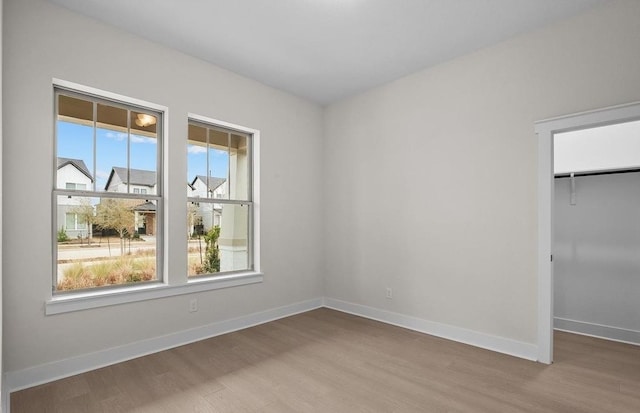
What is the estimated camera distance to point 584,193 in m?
3.67

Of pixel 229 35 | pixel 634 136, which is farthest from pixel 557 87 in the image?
pixel 229 35

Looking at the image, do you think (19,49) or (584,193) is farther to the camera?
(584,193)

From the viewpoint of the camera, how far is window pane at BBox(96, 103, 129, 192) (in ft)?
10.1

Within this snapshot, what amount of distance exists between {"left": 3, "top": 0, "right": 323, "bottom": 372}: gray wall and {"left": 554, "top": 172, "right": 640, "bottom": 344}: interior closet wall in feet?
10.1

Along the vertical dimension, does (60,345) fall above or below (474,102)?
below

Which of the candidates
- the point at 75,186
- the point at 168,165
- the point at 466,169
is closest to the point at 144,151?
the point at 168,165

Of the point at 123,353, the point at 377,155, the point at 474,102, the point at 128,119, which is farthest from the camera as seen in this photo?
the point at 377,155

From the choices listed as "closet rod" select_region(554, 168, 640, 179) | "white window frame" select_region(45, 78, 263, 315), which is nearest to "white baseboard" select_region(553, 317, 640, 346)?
"closet rod" select_region(554, 168, 640, 179)

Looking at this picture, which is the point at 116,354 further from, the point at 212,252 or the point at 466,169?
the point at 466,169

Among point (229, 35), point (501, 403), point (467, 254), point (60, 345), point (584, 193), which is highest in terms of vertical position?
point (229, 35)

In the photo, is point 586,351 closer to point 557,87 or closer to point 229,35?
point 557,87

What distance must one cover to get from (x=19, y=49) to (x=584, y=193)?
5.28 m

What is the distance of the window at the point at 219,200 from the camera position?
3699 millimetres

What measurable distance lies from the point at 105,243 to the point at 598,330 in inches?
192
